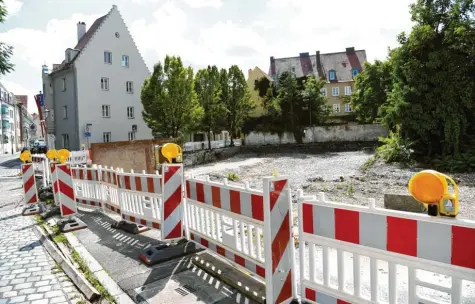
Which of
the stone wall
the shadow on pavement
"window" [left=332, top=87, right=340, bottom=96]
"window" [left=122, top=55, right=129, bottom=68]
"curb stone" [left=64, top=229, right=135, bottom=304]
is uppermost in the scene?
"window" [left=122, top=55, right=129, bottom=68]

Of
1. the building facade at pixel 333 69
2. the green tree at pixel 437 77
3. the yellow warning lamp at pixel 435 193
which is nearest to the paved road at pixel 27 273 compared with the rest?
the yellow warning lamp at pixel 435 193

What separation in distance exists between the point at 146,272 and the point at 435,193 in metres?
3.83

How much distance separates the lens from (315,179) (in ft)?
51.1

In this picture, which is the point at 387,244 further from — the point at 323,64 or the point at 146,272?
the point at 323,64

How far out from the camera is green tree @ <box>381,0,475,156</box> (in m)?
18.8

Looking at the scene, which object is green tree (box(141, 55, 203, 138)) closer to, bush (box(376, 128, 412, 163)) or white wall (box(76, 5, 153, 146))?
white wall (box(76, 5, 153, 146))

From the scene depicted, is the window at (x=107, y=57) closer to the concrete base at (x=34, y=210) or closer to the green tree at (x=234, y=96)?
the green tree at (x=234, y=96)

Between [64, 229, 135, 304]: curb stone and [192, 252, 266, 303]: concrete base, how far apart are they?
1.08 m

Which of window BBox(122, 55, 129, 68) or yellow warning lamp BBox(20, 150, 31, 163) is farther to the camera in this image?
window BBox(122, 55, 129, 68)

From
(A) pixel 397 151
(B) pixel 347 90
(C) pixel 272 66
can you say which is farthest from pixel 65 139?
(B) pixel 347 90

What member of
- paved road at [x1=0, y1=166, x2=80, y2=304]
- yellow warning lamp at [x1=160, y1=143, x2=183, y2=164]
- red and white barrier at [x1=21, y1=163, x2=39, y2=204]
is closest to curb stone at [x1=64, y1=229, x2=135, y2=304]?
paved road at [x1=0, y1=166, x2=80, y2=304]

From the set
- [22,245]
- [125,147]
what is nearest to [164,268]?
[22,245]

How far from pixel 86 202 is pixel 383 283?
775 cm

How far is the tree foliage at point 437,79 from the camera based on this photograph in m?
18.8
